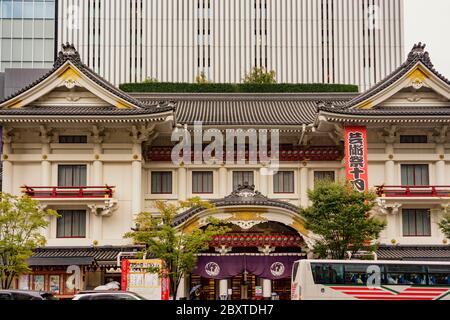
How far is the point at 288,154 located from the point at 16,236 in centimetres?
1562

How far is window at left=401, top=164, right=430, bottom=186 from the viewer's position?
35.7m

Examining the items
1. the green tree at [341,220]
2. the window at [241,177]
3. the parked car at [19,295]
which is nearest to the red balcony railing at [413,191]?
the green tree at [341,220]

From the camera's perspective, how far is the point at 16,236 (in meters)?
29.1

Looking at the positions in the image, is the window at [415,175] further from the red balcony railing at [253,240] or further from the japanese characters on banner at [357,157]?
the red balcony railing at [253,240]

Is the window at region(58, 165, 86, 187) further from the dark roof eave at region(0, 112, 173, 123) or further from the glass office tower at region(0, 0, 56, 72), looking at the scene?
the glass office tower at region(0, 0, 56, 72)

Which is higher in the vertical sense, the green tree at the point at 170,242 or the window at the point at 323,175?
the window at the point at 323,175

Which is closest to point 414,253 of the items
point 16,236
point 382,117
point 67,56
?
point 382,117

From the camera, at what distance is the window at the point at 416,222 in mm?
35250

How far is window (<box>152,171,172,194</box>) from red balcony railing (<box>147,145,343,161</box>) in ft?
2.86

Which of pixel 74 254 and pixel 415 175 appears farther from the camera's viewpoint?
pixel 415 175

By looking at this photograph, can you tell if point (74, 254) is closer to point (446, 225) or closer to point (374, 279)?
point (374, 279)

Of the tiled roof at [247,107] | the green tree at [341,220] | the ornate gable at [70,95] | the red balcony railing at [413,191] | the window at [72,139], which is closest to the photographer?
the green tree at [341,220]

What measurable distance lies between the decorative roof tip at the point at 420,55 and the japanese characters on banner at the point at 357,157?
4.94 metres
